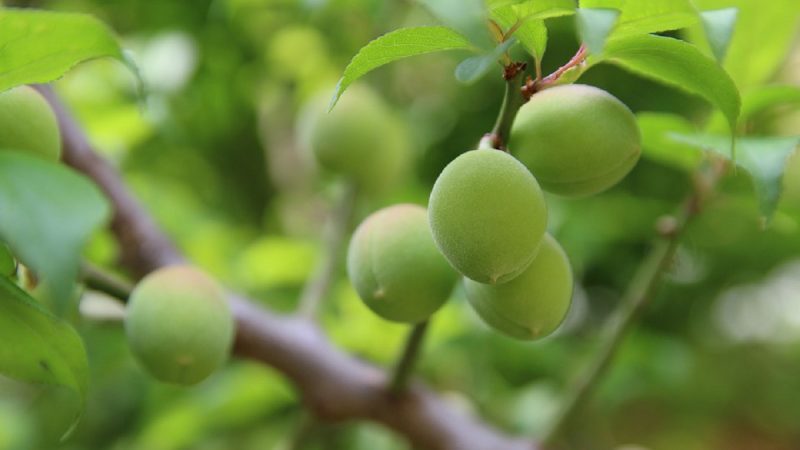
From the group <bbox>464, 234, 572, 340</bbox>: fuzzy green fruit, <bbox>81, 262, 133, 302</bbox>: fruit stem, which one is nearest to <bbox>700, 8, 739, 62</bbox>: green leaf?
<bbox>464, 234, 572, 340</bbox>: fuzzy green fruit

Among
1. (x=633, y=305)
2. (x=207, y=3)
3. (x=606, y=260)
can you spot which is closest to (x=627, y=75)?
(x=606, y=260)

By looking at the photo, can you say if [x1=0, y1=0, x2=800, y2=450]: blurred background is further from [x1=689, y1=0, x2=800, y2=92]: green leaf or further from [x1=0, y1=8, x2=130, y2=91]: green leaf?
[x1=0, y1=8, x2=130, y2=91]: green leaf

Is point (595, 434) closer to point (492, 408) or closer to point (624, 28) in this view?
point (492, 408)

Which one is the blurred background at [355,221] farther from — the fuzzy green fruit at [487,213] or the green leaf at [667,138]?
the fuzzy green fruit at [487,213]

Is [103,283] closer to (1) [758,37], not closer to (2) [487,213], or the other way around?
(2) [487,213]

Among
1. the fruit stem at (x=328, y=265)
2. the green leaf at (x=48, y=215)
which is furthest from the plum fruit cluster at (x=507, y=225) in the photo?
the fruit stem at (x=328, y=265)

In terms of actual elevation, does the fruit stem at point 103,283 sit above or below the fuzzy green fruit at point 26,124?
below
